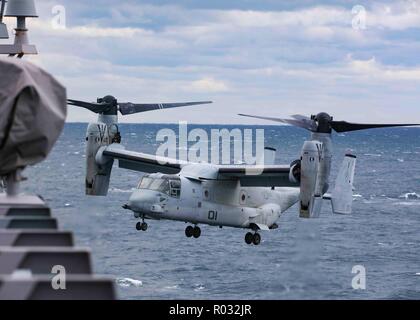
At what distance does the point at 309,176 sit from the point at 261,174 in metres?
7.23

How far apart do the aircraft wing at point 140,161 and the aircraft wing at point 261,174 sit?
4.09 metres

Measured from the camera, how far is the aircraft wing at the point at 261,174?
56438 millimetres

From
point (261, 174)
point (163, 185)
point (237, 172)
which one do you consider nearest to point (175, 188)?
point (163, 185)

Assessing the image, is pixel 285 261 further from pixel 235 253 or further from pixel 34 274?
pixel 34 274

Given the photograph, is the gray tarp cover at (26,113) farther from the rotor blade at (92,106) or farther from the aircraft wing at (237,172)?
the rotor blade at (92,106)

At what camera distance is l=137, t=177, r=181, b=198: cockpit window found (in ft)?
177

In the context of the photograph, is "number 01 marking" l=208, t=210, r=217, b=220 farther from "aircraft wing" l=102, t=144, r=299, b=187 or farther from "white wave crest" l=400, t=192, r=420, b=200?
"white wave crest" l=400, t=192, r=420, b=200

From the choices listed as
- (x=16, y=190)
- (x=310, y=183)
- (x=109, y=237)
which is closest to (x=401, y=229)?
(x=109, y=237)

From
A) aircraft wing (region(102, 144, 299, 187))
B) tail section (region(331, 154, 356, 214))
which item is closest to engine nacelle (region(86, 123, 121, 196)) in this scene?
aircraft wing (region(102, 144, 299, 187))

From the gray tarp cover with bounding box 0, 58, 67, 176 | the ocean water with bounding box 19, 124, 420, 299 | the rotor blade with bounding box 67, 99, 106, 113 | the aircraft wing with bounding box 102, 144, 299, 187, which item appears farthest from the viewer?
the ocean water with bounding box 19, 124, 420, 299

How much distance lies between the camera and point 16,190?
12.1m

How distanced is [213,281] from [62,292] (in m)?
81.6

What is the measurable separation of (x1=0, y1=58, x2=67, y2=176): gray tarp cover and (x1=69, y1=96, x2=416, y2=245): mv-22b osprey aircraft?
1514 inches

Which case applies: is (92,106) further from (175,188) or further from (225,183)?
(225,183)
